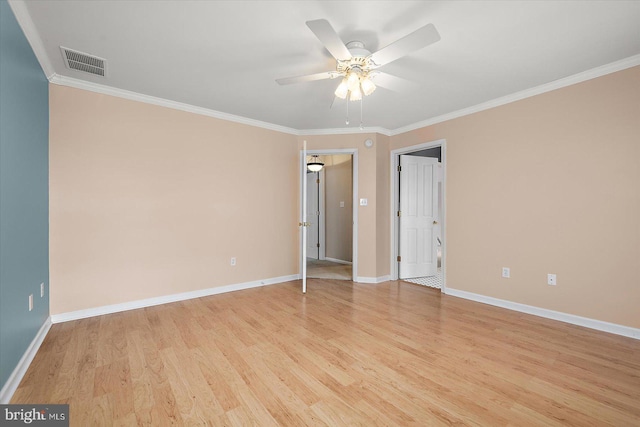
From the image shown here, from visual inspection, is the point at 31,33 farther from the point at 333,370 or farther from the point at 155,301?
the point at 333,370

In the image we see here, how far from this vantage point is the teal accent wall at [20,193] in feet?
5.74

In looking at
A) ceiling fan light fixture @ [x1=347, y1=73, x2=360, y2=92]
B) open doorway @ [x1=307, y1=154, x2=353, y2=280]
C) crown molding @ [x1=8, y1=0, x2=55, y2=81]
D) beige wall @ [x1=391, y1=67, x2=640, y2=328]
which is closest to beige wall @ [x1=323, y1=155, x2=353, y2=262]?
open doorway @ [x1=307, y1=154, x2=353, y2=280]

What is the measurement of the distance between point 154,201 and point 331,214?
405 cm

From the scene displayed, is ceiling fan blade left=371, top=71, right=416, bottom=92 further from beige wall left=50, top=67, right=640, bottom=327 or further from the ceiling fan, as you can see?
beige wall left=50, top=67, right=640, bottom=327

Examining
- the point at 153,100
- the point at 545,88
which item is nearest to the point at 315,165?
the point at 153,100

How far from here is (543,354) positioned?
90.3 inches

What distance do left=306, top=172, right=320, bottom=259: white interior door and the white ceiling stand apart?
12.0 feet

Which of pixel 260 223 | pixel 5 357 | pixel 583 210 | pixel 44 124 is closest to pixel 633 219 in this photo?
pixel 583 210

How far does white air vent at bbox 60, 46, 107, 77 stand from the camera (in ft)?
8.16

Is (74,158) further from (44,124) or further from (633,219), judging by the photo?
(633,219)

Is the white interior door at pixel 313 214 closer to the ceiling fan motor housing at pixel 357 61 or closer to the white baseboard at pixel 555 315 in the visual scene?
the white baseboard at pixel 555 315

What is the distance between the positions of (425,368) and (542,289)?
202 cm

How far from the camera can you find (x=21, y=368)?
1.94 meters

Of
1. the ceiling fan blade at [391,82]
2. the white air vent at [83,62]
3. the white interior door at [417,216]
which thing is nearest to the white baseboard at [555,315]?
the white interior door at [417,216]
